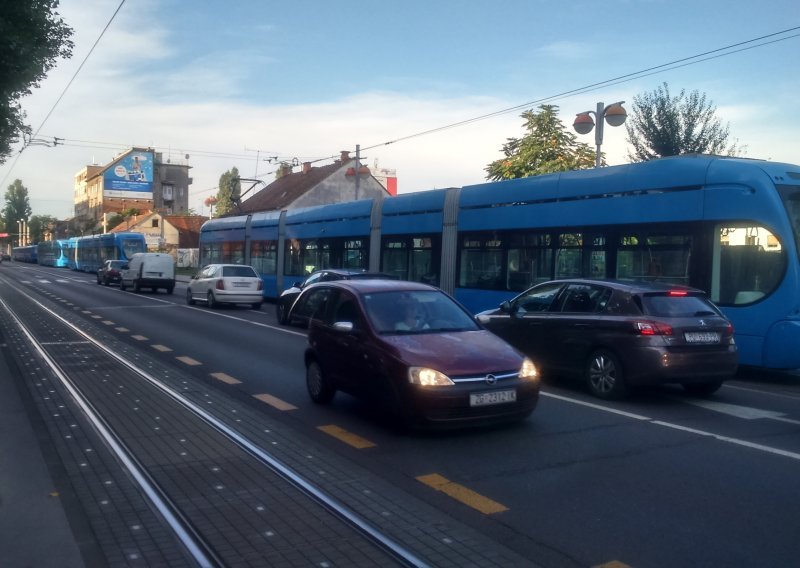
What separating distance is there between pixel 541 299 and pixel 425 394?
4521 millimetres

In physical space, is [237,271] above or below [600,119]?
below

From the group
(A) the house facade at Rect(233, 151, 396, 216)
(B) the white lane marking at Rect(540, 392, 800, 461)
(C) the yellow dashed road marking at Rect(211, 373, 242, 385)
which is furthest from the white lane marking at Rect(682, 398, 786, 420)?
(A) the house facade at Rect(233, 151, 396, 216)

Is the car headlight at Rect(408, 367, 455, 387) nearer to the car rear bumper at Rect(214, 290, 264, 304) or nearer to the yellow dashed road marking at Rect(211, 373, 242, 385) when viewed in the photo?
the yellow dashed road marking at Rect(211, 373, 242, 385)

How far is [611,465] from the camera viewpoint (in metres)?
6.99

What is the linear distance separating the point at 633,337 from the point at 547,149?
75.3ft

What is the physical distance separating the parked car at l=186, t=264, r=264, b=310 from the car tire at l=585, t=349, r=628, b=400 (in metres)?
17.9

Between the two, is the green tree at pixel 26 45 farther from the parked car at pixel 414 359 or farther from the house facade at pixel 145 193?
the house facade at pixel 145 193

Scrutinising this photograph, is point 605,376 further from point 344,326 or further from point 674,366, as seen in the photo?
point 344,326

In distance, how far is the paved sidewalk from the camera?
493 centimetres

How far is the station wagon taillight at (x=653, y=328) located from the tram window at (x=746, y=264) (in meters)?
3.27

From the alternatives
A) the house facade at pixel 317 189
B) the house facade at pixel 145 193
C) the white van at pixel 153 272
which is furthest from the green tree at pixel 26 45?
the house facade at pixel 145 193

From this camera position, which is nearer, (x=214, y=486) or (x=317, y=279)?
(x=214, y=486)

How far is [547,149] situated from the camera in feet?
104

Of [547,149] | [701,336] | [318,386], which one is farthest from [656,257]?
[547,149]
